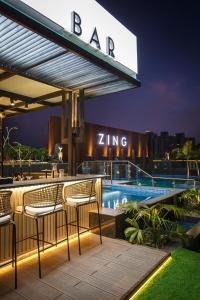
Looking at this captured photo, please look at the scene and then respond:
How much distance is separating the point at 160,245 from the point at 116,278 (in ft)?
4.75

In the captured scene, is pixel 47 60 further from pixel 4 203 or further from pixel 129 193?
pixel 129 193

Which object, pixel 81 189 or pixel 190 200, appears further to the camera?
pixel 190 200

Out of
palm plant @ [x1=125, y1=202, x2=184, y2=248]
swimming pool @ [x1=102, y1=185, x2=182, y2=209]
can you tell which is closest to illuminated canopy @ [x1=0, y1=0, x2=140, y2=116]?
palm plant @ [x1=125, y1=202, x2=184, y2=248]

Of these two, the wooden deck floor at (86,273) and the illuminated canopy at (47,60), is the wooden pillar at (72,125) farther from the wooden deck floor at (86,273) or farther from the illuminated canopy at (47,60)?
the wooden deck floor at (86,273)

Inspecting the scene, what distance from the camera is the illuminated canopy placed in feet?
10.2

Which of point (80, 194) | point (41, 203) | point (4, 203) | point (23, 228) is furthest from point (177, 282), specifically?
point (4, 203)

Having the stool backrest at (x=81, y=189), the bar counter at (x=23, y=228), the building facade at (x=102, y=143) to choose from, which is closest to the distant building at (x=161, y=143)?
the building facade at (x=102, y=143)

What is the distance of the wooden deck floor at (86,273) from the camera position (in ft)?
8.34

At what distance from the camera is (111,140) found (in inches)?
805

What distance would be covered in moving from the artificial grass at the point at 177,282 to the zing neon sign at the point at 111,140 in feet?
51.4

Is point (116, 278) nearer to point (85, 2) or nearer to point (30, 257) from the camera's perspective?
point (30, 257)

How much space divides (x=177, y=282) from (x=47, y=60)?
12.3ft

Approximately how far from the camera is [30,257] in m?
3.45

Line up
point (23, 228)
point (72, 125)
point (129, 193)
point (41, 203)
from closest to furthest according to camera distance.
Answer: point (41, 203), point (23, 228), point (72, 125), point (129, 193)
